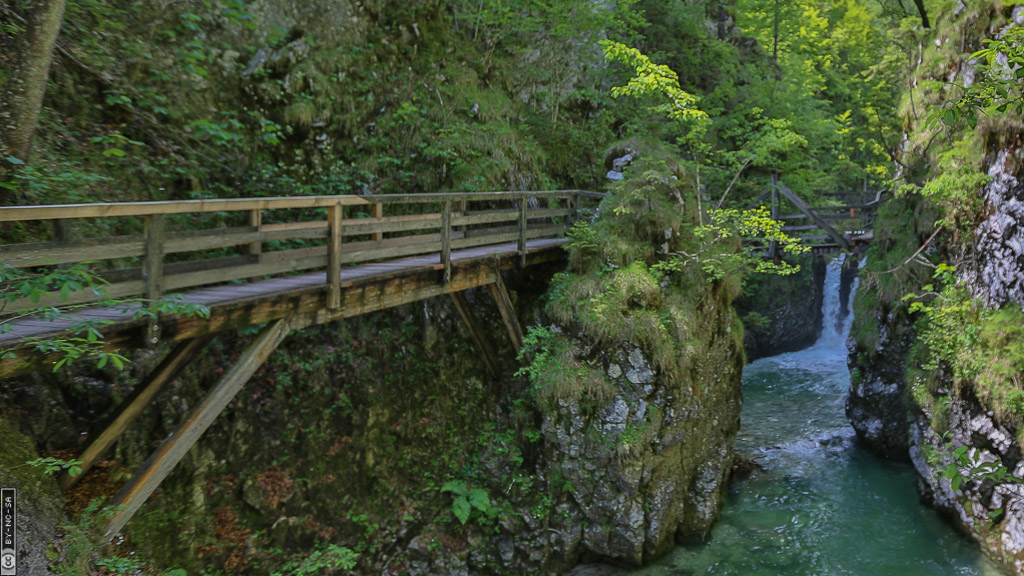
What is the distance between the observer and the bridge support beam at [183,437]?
4.90 m

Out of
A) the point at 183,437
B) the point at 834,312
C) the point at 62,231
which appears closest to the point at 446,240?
the point at 183,437

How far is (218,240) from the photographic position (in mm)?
5305

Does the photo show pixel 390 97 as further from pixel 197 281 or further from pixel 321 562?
pixel 321 562

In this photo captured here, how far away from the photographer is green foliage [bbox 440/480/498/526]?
880 centimetres

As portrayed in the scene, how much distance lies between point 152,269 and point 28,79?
256cm

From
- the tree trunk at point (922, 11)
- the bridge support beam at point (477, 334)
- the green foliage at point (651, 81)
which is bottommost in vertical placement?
the bridge support beam at point (477, 334)

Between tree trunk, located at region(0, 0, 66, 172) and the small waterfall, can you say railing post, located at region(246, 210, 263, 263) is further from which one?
the small waterfall

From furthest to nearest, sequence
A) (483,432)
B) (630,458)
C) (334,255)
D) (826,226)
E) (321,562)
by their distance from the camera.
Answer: (826,226), (483,432), (630,458), (321,562), (334,255)

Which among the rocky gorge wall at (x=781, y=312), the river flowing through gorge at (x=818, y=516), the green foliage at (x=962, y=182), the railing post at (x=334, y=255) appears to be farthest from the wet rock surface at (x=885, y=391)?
the railing post at (x=334, y=255)

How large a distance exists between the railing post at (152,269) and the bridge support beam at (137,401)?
69 cm

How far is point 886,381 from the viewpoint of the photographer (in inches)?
481

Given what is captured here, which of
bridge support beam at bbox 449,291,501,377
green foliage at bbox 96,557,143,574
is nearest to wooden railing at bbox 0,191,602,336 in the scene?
bridge support beam at bbox 449,291,501,377

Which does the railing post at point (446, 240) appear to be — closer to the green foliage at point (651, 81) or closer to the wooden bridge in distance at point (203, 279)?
the wooden bridge in distance at point (203, 279)

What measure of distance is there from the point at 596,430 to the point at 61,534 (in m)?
6.58
